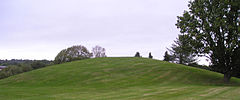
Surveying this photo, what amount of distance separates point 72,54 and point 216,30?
75057 millimetres

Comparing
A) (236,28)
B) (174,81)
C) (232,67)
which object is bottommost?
(174,81)

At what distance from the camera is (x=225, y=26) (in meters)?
29.8

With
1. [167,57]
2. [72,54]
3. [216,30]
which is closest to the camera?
[216,30]

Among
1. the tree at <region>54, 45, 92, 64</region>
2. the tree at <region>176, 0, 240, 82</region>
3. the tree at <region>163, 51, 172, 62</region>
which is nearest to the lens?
the tree at <region>176, 0, 240, 82</region>

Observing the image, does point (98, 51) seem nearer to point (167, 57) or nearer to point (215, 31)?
point (167, 57)

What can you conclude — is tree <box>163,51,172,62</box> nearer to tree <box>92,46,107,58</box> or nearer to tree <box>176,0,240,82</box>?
tree <box>92,46,107,58</box>

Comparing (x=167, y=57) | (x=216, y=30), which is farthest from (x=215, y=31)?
(x=167, y=57)

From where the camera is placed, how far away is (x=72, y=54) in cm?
9625

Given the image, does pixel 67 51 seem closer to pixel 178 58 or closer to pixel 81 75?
pixel 178 58

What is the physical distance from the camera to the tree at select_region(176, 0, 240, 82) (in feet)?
96.9

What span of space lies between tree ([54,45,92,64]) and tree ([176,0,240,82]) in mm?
A: 68387

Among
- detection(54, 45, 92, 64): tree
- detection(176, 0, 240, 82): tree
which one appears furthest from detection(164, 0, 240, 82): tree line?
detection(54, 45, 92, 64): tree

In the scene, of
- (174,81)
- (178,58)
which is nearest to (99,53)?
(178,58)

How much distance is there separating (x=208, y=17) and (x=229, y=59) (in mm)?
7420
